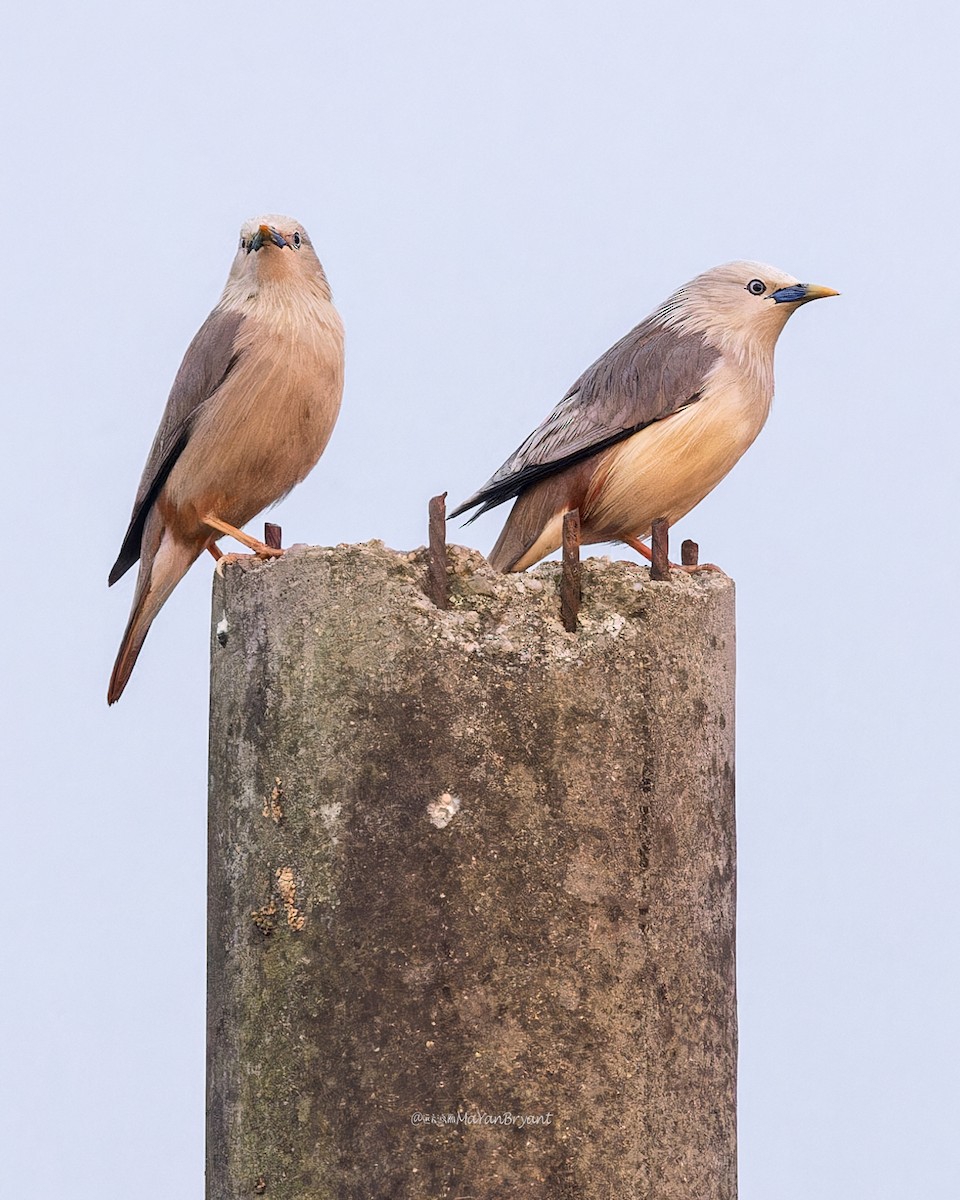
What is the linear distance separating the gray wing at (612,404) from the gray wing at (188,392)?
1.21m

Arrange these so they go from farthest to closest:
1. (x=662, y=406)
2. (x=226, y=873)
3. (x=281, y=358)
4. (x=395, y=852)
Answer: (x=662, y=406) < (x=281, y=358) < (x=226, y=873) < (x=395, y=852)

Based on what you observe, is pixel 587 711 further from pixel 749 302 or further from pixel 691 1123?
pixel 749 302

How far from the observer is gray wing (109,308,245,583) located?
7.21m

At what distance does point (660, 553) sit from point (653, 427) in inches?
78.2

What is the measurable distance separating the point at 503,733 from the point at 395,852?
1.40 ft

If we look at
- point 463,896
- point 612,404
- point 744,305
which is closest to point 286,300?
point 612,404

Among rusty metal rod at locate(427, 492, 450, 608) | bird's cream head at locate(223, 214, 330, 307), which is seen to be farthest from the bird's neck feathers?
rusty metal rod at locate(427, 492, 450, 608)

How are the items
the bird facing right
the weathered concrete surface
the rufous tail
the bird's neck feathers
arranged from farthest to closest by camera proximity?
the bird facing right, the rufous tail, the bird's neck feathers, the weathered concrete surface

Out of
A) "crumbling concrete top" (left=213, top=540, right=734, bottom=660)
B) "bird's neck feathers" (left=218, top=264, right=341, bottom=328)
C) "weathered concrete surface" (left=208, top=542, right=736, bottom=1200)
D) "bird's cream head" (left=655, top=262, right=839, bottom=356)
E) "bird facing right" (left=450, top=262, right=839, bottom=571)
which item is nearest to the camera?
"weathered concrete surface" (left=208, top=542, right=736, bottom=1200)

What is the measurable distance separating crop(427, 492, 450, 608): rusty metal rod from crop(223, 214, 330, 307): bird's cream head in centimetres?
209

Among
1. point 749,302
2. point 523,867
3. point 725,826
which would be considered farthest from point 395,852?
point 749,302

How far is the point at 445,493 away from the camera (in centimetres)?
543

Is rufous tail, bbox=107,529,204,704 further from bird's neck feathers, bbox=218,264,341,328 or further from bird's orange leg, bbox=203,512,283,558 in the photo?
bird's neck feathers, bbox=218,264,341,328

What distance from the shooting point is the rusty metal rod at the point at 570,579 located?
214 inches
